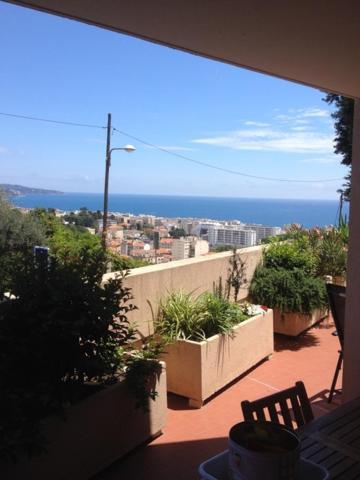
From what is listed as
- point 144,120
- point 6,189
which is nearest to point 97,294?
point 6,189

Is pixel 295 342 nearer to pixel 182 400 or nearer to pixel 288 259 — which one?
pixel 288 259

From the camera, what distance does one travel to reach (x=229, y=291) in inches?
181

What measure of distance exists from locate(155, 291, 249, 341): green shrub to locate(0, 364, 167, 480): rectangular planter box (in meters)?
0.72

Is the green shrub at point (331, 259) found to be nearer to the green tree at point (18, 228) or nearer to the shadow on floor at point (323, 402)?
the shadow on floor at point (323, 402)

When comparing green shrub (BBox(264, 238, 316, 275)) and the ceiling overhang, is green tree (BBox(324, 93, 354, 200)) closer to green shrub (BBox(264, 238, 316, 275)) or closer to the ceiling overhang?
green shrub (BBox(264, 238, 316, 275))

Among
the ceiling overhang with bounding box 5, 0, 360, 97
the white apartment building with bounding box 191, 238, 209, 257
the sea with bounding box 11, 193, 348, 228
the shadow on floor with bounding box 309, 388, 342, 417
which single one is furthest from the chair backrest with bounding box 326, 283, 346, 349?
the sea with bounding box 11, 193, 348, 228

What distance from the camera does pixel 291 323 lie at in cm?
484

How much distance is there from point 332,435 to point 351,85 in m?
1.76

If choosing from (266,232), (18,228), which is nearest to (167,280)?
(266,232)

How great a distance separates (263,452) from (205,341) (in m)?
2.44

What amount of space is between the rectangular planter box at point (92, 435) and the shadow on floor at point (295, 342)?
227 centimetres

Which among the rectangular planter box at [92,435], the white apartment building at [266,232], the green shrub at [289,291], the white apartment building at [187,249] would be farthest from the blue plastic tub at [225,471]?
the white apartment building at [266,232]

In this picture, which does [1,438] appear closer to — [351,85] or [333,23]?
[333,23]

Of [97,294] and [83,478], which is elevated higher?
[97,294]
